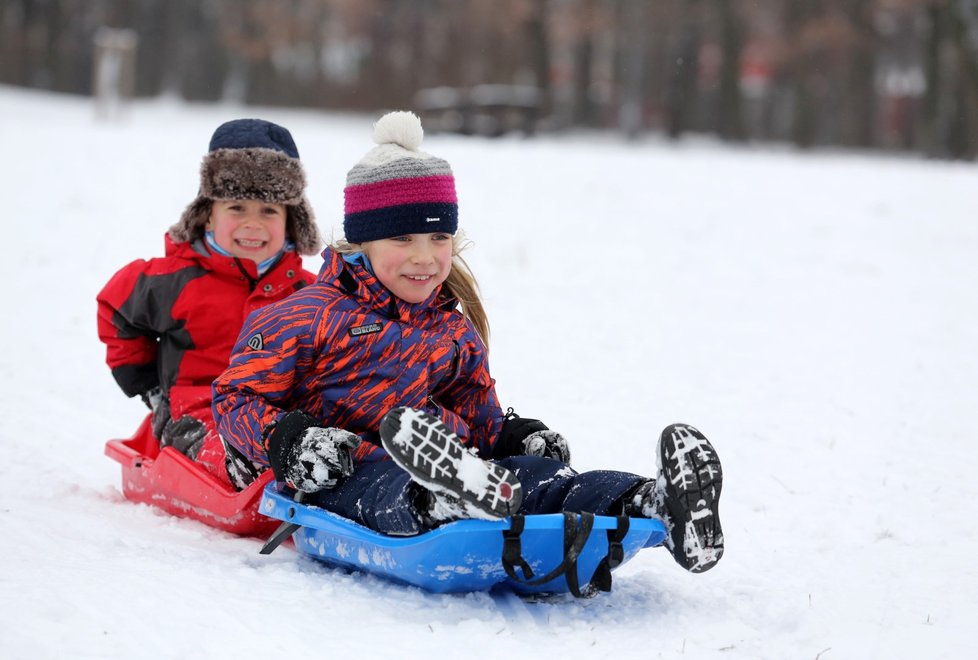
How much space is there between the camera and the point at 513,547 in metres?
2.53

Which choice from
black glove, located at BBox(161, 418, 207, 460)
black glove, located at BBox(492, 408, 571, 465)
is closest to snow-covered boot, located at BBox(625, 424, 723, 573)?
black glove, located at BBox(492, 408, 571, 465)

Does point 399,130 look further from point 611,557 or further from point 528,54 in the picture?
point 528,54

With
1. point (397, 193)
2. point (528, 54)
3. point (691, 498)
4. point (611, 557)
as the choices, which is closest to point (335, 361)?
point (397, 193)

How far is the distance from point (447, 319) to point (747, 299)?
14.6 feet

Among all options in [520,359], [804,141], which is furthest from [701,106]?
[520,359]

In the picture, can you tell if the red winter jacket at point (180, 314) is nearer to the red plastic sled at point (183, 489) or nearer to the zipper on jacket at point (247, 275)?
the zipper on jacket at point (247, 275)

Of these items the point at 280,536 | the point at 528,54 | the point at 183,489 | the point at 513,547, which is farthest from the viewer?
the point at 528,54

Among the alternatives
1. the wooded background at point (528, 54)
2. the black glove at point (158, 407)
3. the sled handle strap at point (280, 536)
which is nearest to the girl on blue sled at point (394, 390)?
the sled handle strap at point (280, 536)

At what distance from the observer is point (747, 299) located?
7.25 metres

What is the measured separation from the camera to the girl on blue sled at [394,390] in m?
2.64

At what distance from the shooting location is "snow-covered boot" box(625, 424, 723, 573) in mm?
2574

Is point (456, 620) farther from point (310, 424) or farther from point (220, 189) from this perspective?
point (220, 189)

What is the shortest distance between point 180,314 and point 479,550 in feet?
5.32

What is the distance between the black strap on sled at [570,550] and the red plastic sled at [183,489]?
2.86ft
